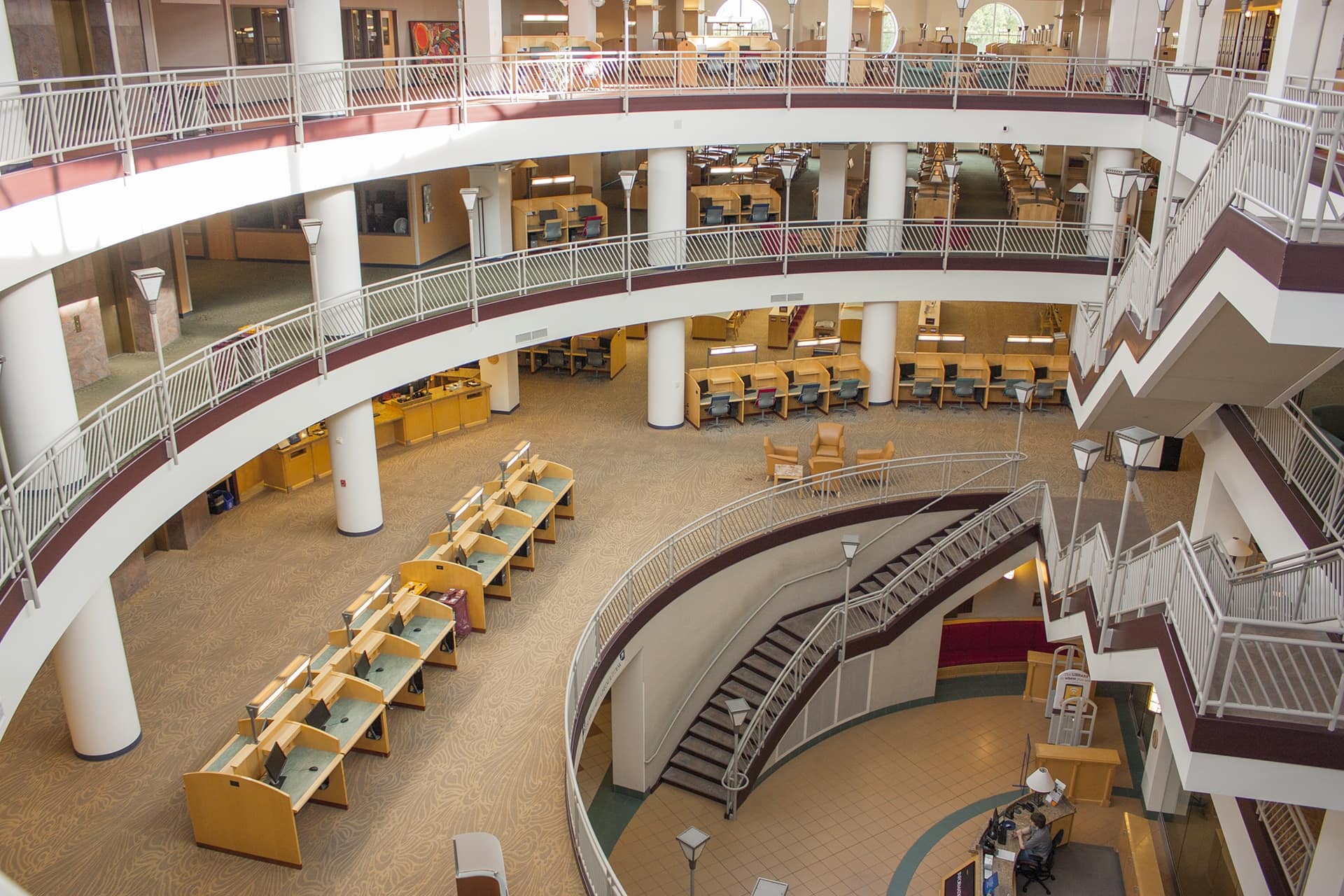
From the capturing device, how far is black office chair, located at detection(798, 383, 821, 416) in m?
22.5

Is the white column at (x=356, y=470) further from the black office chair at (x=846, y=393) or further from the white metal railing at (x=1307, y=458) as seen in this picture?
the white metal railing at (x=1307, y=458)

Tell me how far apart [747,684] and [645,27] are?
78.2 ft

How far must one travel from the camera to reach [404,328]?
55.0 feet

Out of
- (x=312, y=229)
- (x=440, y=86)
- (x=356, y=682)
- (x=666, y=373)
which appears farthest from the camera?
(x=666, y=373)

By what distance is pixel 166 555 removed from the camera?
664 inches

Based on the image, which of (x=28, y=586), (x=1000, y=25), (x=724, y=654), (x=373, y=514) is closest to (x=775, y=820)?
(x=724, y=654)

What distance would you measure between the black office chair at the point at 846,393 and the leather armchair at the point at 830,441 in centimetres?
296

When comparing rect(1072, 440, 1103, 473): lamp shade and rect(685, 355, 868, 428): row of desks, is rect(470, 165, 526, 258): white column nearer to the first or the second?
rect(685, 355, 868, 428): row of desks

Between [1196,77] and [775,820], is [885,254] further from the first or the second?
[775,820]

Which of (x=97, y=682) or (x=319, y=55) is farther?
(x=319, y=55)

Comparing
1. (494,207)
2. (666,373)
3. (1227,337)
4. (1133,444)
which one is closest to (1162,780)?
(1133,444)

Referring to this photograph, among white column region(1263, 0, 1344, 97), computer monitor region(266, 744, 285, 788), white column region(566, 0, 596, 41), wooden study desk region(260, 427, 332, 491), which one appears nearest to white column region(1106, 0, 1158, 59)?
white column region(1263, 0, 1344, 97)

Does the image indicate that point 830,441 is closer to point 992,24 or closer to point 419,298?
point 419,298

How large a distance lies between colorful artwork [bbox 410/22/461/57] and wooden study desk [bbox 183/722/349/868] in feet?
55.4
